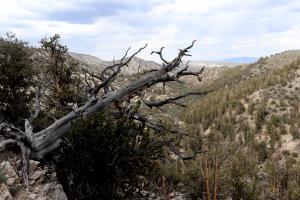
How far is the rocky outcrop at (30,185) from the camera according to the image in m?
11.3

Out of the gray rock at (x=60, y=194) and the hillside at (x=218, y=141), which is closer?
the gray rock at (x=60, y=194)

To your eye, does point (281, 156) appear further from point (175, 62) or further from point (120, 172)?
point (120, 172)

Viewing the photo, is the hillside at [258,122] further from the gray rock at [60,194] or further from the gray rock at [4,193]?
the gray rock at [4,193]

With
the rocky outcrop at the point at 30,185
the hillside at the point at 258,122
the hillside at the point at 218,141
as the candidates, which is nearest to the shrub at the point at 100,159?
the hillside at the point at 218,141

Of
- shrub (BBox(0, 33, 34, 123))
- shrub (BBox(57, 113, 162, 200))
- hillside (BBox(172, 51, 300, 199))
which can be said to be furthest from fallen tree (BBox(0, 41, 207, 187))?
hillside (BBox(172, 51, 300, 199))

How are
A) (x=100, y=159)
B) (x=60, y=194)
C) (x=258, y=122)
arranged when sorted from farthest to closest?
(x=258, y=122) < (x=60, y=194) < (x=100, y=159)

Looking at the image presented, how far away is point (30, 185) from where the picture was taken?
12.9 meters

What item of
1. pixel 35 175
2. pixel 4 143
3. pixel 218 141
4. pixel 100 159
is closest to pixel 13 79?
pixel 35 175

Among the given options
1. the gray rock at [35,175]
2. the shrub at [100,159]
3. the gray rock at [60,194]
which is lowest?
the gray rock at [35,175]

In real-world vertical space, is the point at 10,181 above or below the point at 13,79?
below

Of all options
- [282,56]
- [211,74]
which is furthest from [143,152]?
[211,74]

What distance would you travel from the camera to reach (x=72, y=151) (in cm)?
1051

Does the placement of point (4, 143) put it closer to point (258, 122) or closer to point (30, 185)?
point (30, 185)

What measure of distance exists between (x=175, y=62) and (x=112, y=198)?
205 inches
